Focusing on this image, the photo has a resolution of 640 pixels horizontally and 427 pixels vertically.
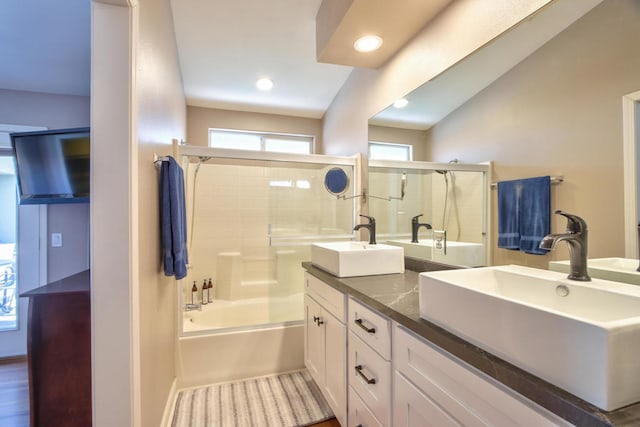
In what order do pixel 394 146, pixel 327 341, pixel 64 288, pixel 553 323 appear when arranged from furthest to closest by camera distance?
pixel 394 146 < pixel 327 341 < pixel 64 288 < pixel 553 323

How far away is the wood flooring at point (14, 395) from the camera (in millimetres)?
1911

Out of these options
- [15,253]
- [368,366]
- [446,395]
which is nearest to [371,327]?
[368,366]

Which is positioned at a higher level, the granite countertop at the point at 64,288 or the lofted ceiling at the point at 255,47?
the lofted ceiling at the point at 255,47

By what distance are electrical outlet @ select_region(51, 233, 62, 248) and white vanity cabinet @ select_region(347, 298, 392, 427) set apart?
2.64m

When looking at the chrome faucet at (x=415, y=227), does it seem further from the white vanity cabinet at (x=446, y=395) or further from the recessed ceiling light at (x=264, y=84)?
the recessed ceiling light at (x=264, y=84)

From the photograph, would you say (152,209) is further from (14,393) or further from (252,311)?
(14,393)

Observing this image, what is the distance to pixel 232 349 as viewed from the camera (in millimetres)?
2283

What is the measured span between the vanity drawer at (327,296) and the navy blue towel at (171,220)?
819 millimetres

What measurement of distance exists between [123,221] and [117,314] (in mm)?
346

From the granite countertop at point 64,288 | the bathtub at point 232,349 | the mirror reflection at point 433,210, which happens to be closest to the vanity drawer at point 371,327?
the mirror reflection at point 433,210

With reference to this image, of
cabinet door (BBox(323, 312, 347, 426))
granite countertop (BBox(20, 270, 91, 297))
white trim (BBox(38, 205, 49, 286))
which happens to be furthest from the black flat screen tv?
cabinet door (BBox(323, 312, 347, 426))

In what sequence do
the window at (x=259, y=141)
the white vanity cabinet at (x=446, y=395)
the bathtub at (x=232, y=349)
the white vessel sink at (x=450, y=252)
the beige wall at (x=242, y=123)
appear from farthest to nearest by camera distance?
1. the window at (x=259, y=141)
2. the beige wall at (x=242, y=123)
3. the bathtub at (x=232, y=349)
4. the white vessel sink at (x=450, y=252)
5. the white vanity cabinet at (x=446, y=395)

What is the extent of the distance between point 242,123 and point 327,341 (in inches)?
102

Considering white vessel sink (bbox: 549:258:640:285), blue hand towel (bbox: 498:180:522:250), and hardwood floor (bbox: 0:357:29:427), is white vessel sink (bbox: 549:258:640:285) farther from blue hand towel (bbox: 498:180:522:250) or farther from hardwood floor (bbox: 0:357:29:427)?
hardwood floor (bbox: 0:357:29:427)
